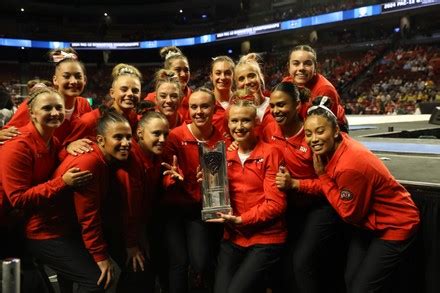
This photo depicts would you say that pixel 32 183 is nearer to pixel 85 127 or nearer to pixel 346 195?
pixel 85 127

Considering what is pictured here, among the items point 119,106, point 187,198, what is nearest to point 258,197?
point 187,198

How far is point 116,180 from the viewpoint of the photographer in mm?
2916

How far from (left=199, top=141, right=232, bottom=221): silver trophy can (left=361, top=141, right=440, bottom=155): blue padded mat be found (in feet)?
8.95

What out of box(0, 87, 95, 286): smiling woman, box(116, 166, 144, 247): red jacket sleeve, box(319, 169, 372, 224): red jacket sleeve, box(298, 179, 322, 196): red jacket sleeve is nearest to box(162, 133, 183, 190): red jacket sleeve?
box(116, 166, 144, 247): red jacket sleeve

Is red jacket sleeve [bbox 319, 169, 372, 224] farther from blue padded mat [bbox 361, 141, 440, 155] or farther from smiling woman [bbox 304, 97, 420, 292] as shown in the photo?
blue padded mat [bbox 361, 141, 440, 155]

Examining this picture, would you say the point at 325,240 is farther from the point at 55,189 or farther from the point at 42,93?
the point at 42,93

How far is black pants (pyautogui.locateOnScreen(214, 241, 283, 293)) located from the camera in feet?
8.97

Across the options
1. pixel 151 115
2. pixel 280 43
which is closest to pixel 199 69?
pixel 280 43

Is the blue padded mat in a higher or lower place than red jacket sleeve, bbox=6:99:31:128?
lower

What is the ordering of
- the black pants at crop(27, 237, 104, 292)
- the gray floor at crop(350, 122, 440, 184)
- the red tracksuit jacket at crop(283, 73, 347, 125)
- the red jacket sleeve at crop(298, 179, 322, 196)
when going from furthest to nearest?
the red tracksuit jacket at crop(283, 73, 347, 125) → the gray floor at crop(350, 122, 440, 184) → the red jacket sleeve at crop(298, 179, 322, 196) → the black pants at crop(27, 237, 104, 292)

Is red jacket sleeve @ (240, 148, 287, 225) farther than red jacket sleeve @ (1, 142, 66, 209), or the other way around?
red jacket sleeve @ (240, 148, 287, 225)

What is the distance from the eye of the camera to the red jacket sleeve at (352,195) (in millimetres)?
2529

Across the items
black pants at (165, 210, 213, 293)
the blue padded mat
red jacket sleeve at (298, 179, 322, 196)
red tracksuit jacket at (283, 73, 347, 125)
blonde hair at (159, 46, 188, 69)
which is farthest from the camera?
the blue padded mat

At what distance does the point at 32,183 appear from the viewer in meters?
2.68
